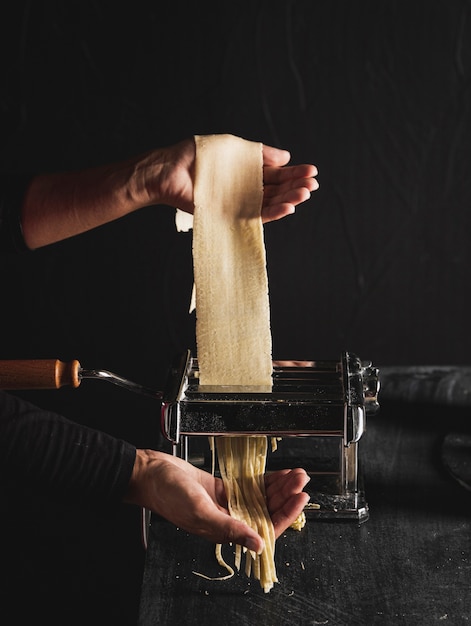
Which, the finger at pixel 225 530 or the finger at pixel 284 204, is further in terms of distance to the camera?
the finger at pixel 284 204

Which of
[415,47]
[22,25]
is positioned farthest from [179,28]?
[415,47]

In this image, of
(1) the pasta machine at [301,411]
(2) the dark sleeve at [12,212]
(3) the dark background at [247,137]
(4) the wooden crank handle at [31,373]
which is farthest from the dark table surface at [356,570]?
(3) the dark background at [247,137]

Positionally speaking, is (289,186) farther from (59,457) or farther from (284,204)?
(59,457)

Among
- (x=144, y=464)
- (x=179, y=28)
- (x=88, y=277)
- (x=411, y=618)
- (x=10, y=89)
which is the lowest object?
(x=411, y=618)

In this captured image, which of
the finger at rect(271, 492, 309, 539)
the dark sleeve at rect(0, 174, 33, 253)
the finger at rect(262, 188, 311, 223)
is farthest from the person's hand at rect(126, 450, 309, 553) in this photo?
the dark sleeve at rect(0, 174, 33, 253)

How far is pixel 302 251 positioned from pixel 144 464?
1.58 meters

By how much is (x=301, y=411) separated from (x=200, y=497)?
21cm

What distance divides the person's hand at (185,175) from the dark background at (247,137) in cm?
115

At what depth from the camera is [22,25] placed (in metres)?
2.48

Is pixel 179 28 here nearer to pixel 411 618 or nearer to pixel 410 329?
pixel 410 329

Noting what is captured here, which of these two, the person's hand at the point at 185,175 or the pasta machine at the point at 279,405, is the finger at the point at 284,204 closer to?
the person's hand at the point at 185,175

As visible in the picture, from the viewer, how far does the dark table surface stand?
1.08 m

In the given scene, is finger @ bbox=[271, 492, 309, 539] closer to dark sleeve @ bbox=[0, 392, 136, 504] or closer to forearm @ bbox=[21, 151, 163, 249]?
dark sleeve @ bbox=[0, 392, 136, 504]

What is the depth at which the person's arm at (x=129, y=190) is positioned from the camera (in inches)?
55.3
